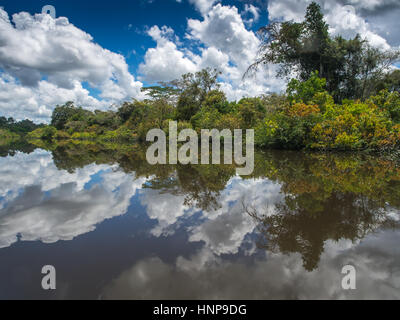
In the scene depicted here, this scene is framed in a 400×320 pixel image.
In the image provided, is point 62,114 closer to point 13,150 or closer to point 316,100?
point 13,150

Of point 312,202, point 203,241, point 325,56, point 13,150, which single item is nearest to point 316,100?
point 325,56

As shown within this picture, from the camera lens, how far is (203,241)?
97.6 inches

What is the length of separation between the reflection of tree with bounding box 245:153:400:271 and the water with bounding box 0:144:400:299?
0.02 metres

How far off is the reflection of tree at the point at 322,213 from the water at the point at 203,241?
0.05 ft

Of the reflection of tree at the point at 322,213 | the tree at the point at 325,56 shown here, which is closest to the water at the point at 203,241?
the reflection of tree at the point at 322,213

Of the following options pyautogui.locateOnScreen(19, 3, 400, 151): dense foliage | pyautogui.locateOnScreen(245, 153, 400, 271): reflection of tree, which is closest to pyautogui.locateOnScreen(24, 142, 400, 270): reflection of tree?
pyautogui.locateOnScreen(245, 153, 400, 271): reflection of tree

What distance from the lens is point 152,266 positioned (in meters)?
1.98

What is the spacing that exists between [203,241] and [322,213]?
190 centimetres

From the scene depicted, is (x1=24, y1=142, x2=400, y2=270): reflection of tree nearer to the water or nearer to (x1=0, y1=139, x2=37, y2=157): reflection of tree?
the water

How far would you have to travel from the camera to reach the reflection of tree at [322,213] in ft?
7.81

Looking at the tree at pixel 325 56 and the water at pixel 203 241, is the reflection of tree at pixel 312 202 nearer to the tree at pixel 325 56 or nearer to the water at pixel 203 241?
the water at pixel 203 241
